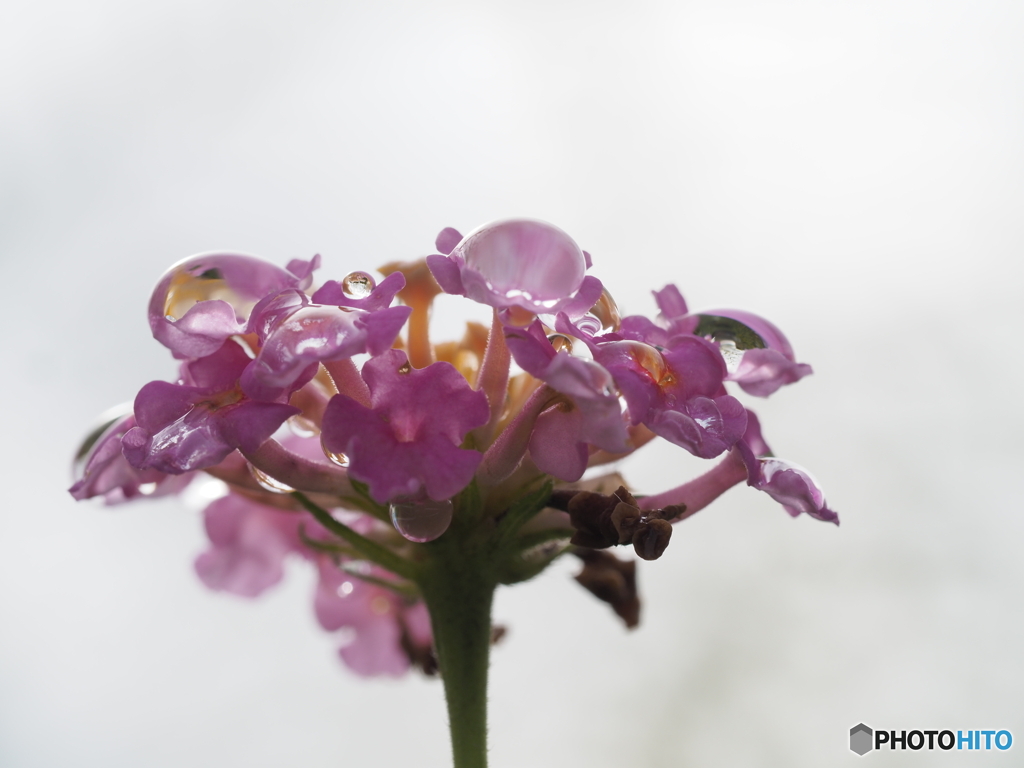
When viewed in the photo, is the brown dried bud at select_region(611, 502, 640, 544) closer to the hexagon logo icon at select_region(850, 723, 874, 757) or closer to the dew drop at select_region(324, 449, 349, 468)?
the dew drop at select_region(324, 449, 349, 468)

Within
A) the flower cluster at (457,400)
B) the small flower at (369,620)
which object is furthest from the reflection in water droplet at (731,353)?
the small flower at (369,620)

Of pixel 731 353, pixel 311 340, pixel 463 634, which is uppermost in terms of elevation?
pixel 731 353

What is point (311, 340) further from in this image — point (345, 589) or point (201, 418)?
point (345, 589)

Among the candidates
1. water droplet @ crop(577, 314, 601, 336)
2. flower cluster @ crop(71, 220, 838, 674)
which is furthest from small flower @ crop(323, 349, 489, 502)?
water droplet @ crop(577, 314, 601, 336)

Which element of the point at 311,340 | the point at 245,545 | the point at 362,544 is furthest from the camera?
the point at 245,545

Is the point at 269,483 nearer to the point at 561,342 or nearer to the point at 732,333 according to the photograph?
the point at 561,342

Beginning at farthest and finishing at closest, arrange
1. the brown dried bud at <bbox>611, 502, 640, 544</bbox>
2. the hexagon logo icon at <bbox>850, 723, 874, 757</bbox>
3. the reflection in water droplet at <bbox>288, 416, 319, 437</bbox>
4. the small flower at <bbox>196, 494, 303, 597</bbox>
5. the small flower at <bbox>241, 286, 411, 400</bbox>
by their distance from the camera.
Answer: the hexagon logo icon at <bbox>850, 723, 874, 757</bbox>, the small flower at <bbox>196, 494, 303, 597</bbox>, the reflection in water droplet at <bbox>288, 416, 319, 437</bbox>, the brown dried bud at <bbox>611, 502, 640, 544</bbox>, the small flower at <bbox>241, 286, 411, 400</bbox>

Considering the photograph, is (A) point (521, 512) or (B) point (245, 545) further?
(B) point (245, 545)

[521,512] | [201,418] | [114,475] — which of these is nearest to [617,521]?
[521,512]

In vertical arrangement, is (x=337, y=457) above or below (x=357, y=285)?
below

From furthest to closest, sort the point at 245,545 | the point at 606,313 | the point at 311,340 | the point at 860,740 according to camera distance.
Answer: the point at 860,740
the point at 245,545
the point at 606,313
the point at 311,340
